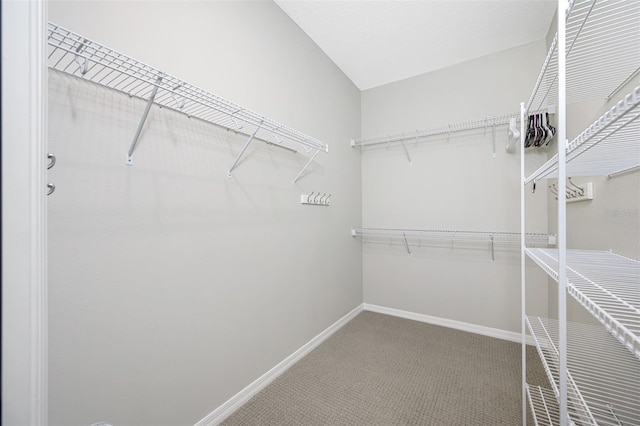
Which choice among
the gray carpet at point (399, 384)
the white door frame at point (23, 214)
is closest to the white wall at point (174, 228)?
the gray carpet at point (399, 384)

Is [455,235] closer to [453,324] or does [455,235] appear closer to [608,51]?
[453,324]

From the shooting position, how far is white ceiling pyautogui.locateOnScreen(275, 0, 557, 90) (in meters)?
1.84

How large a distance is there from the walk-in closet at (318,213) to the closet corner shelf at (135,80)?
0.01m

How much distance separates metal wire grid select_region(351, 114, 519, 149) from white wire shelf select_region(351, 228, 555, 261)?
981mm

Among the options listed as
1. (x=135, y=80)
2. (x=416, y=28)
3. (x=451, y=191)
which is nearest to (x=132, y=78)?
(x=135, y=80)

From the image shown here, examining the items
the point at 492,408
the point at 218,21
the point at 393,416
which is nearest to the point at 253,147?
the point at 218,21

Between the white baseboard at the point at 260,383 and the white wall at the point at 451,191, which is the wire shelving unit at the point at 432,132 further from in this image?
the white baseboard at the point at 260,383

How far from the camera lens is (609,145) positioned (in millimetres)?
847

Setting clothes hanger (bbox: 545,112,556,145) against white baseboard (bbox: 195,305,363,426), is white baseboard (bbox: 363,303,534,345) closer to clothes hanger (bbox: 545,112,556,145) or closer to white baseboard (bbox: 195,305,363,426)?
white baseboard (bbox: 195,305,363,426)

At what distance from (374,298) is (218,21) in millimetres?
2852

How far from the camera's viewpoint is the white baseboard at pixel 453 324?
7.48 feet

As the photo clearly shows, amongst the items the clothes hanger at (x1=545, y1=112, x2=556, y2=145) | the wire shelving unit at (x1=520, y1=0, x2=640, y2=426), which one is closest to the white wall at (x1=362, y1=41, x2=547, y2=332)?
the clothes hanger at (x1=545, y1=112, x2=556, y2=145)

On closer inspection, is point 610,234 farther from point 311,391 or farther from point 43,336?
point 43,336

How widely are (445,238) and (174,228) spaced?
2404 millimetres
